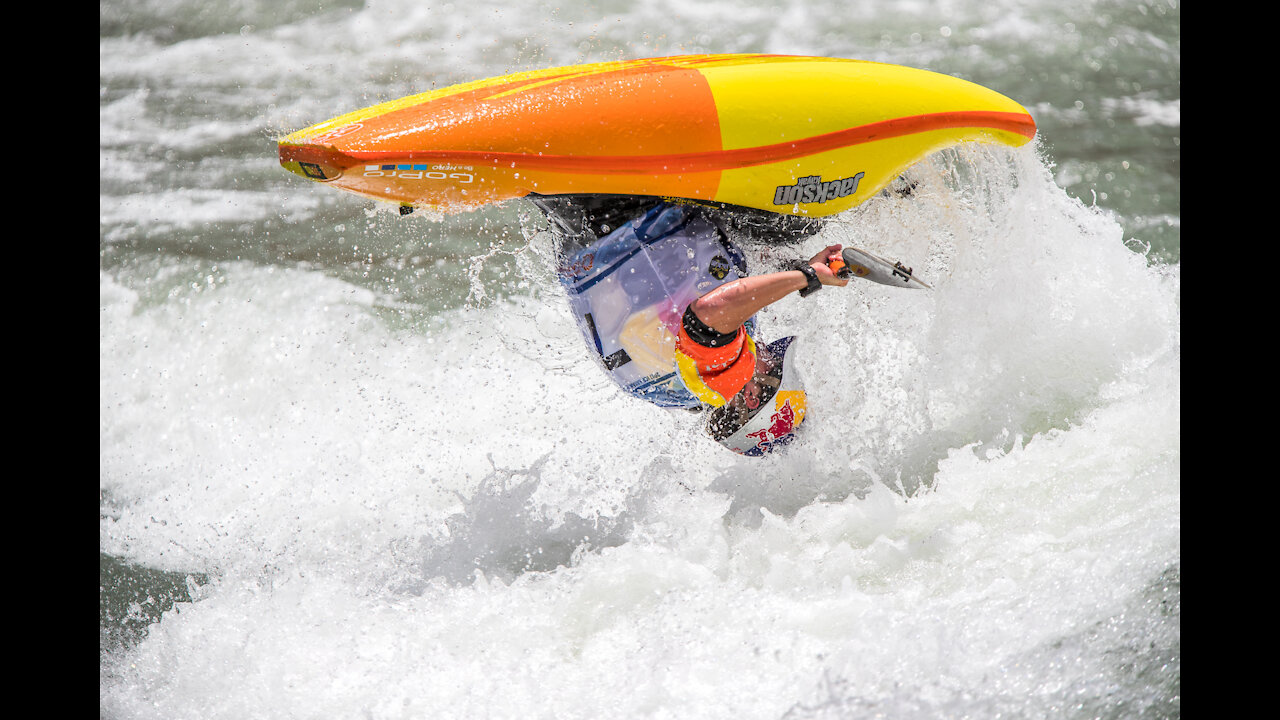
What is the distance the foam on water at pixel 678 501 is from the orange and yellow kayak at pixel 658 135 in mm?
214

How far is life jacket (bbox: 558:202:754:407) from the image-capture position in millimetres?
2170

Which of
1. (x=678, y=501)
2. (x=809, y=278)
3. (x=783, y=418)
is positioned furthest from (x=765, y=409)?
(x=809, y=278)

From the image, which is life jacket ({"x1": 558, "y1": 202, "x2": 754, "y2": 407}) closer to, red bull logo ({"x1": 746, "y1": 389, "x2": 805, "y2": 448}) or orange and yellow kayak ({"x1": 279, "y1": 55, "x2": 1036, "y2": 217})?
orange and yellow kayak ({"x1": 279, "y1": 55, "x2": 1036, "y2": 217})

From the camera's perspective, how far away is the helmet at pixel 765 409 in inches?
96.5

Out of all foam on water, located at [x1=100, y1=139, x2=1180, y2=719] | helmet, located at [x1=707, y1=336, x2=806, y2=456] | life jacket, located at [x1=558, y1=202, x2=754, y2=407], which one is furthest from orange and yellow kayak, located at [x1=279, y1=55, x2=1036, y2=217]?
helmet, located at [x1=707, y1=336, x2=806, y2=456]

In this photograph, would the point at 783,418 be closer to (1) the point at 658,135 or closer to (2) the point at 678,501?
(2) the point at 678,501

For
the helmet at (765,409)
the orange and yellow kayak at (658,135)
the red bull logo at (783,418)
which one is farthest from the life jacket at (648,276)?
the red bull logo at (783,418)

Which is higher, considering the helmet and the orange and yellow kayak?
the orange and yellow kayak

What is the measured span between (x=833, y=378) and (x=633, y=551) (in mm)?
692

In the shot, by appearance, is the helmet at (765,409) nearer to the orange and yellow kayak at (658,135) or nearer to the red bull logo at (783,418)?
the red bull logo at (783,418)

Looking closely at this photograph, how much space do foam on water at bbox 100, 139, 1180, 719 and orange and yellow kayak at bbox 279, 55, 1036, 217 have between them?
21 centimetres

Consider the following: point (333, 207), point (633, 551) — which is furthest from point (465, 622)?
point (333, 207)

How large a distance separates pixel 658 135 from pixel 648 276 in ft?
0.96

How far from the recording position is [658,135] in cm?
206
